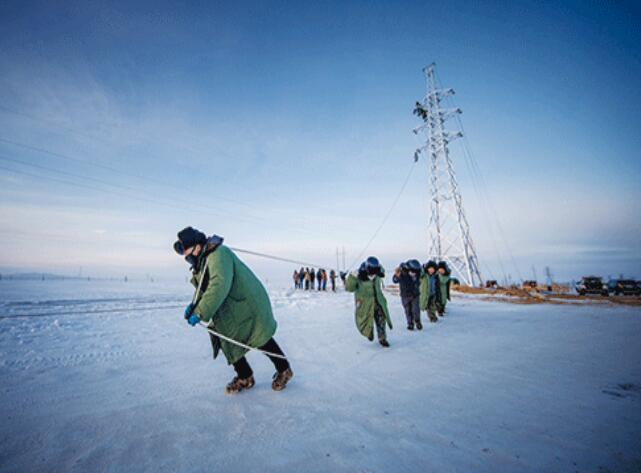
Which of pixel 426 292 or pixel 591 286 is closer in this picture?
pixel 426 292

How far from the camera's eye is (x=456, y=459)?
74.0 inches

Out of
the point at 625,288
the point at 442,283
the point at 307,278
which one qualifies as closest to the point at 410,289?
the point at 442,283

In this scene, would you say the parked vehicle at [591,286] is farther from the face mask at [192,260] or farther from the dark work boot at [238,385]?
the face mask at [192,260]

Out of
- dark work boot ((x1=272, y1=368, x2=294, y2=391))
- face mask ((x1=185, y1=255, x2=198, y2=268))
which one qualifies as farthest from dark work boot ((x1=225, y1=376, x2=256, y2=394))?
face mask ((x1=185, y1=255, x2=198, y2=268))

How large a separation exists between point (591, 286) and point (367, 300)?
27411 millimetres

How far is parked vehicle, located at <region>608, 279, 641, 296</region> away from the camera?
20.8 m

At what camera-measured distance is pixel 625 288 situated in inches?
840

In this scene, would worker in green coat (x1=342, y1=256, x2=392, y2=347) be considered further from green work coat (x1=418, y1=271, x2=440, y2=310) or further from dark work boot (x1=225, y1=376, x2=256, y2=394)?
→ green work coat (x1=418, y1=271, x2=440, y2=310)

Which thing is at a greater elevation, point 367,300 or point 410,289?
point 410,289

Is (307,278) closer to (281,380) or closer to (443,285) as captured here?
(443,285)

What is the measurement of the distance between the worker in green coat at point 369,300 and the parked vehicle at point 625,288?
2764 cm

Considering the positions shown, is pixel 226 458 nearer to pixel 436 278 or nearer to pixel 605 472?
pixel 605 472

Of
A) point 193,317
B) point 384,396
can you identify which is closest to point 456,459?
point 384,396

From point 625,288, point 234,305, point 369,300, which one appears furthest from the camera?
point 625,288
